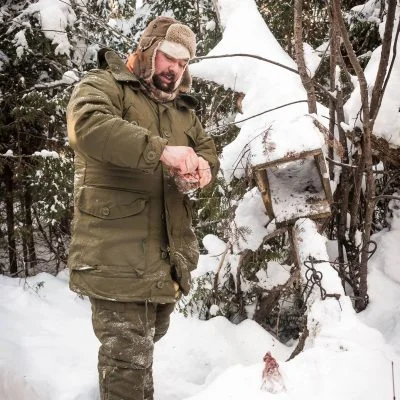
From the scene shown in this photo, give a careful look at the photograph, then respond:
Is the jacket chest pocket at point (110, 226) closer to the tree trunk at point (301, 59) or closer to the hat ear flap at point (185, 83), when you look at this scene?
the hat ear flap at point (185, 83)

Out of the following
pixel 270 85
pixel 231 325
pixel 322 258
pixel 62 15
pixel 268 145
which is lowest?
pixel 231 325

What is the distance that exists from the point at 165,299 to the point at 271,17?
5.02 meters

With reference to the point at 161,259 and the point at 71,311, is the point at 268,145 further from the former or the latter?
the point at 71,311

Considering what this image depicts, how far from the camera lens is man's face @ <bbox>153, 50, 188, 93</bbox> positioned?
2.01 metres

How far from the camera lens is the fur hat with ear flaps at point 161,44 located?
6.57ft

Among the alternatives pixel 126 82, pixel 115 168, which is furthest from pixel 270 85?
pixel 115 168

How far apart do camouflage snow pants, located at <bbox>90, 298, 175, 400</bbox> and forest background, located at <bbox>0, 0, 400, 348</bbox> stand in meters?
1.14

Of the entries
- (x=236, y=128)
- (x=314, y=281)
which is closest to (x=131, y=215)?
(x=314, y=281)

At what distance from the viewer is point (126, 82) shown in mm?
1956

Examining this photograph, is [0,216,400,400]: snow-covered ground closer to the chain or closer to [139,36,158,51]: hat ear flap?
the chain

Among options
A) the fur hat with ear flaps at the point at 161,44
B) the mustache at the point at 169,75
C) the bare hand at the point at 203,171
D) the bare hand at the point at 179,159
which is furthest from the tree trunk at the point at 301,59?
the bare hand at the point at 179,159

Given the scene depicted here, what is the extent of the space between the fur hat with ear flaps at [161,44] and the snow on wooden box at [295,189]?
878 mm

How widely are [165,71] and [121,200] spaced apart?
0.66 metres

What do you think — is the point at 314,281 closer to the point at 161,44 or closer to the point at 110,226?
the point at 110,226
